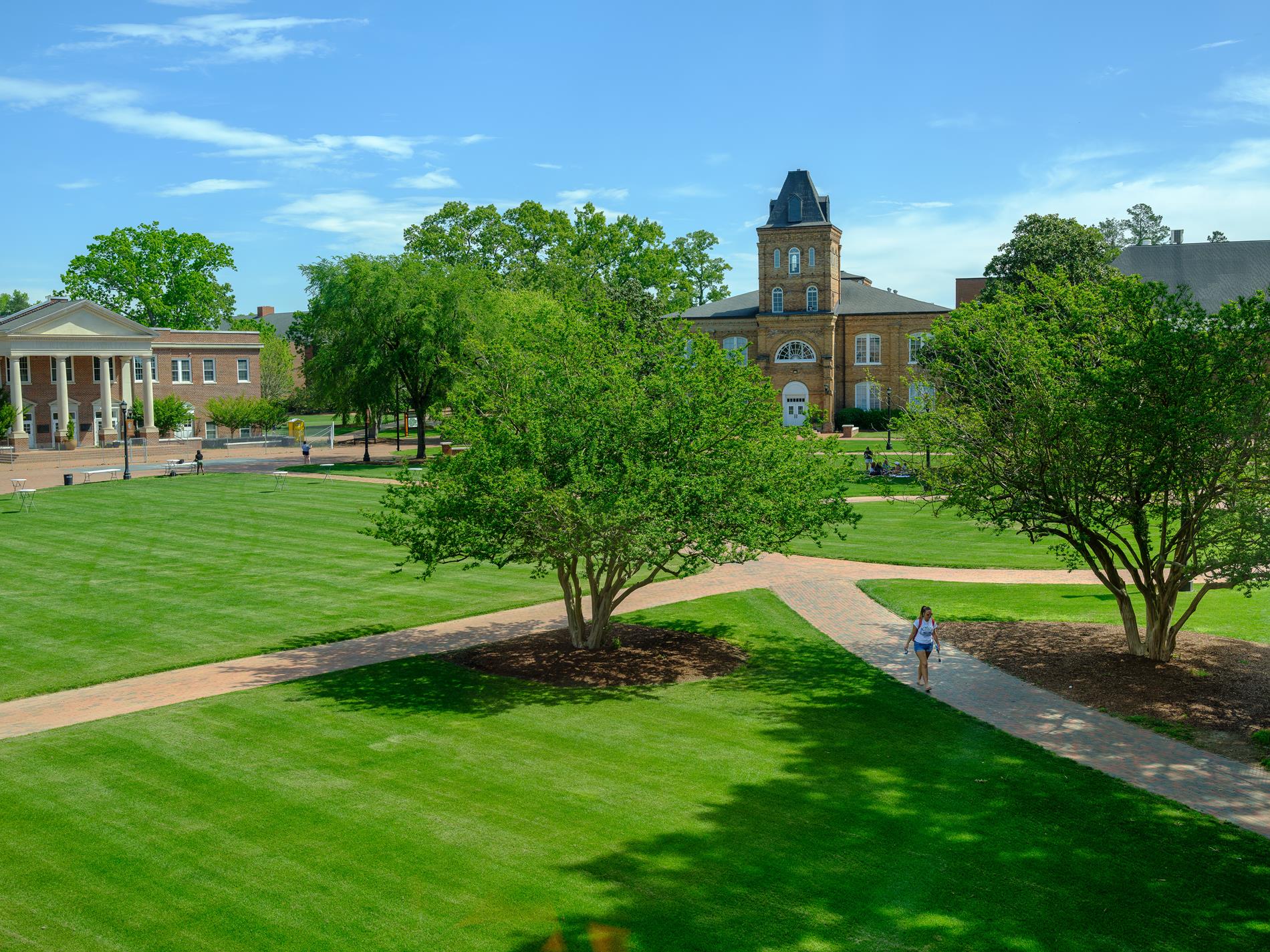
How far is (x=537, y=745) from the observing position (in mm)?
13867

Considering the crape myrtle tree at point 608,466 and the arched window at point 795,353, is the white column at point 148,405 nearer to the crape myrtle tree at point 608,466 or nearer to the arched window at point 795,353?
the arched window at point 795,353

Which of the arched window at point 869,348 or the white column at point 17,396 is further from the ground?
the arched window at point 869,348

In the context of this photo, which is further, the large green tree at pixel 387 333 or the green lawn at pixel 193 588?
the large green tree at pixel 387 333

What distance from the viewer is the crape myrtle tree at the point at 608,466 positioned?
52.4 ft

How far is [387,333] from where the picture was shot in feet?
177

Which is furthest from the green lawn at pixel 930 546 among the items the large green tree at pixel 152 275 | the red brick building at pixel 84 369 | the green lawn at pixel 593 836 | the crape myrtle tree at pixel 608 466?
the large green tree at pixel 152 275

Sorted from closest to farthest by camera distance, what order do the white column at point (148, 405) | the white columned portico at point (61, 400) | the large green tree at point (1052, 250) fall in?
1. the large green tree at point (1052, 250)
2. the white columned portico at point (61, 400)
3. the white column at point (148, 405)

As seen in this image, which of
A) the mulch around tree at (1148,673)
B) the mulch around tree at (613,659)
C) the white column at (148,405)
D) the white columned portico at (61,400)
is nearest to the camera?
the mulch around tree at (1148,673)

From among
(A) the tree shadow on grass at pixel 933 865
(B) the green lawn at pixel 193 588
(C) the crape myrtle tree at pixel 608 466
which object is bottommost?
(A) the tree shadow on grass at pixel 933 865

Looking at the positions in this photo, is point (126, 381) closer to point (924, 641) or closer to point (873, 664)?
point (873, 664)

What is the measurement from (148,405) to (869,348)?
52.8 metres

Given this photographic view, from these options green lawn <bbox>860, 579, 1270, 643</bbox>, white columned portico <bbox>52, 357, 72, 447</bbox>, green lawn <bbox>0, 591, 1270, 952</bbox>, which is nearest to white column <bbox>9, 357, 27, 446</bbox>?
white columned portico <bbox>52, 357, 72, 447</bbox>

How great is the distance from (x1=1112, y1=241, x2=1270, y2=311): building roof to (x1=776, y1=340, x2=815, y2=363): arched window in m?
22.1

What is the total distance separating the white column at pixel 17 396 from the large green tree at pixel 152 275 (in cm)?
2614
